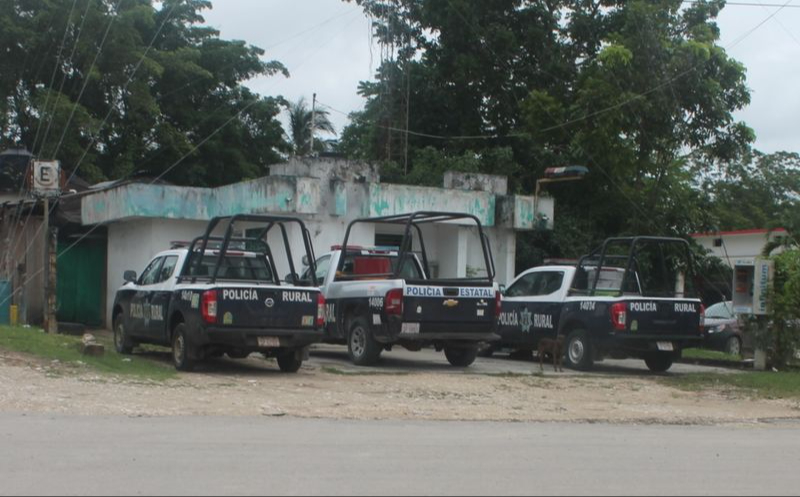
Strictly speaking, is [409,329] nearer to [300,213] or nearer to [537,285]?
[537,285]

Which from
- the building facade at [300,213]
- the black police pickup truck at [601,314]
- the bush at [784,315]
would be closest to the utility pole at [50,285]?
the building facade at [300,213]

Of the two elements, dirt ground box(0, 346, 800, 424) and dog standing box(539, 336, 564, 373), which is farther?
dog standing box(539, 336, 564, 373)

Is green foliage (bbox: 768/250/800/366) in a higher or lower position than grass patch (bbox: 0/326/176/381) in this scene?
higher

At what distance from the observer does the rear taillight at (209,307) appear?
1471 centimetres

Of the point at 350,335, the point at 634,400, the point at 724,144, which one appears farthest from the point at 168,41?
the point at 634,400

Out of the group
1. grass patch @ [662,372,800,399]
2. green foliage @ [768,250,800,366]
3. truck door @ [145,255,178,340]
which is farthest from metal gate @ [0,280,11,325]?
green foliage @ [768,250,800,366]

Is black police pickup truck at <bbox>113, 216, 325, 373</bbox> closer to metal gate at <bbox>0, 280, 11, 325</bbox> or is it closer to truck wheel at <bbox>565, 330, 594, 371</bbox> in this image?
truck wheel at <bbox>565, 330, 594, 371</bbox>

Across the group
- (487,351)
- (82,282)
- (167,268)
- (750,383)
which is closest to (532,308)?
(487,351)

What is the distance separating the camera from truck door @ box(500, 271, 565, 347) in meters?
18.7

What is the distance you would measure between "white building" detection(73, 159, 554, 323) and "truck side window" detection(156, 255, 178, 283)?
5352mm

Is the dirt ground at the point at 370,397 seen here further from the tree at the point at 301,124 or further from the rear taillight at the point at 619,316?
the tree at the point at 301,124

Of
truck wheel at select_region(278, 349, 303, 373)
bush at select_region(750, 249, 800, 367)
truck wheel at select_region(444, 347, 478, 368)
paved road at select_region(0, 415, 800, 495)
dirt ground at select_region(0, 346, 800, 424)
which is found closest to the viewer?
paved road at select_region(0, 415, 800, 495)

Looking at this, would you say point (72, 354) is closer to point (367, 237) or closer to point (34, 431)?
point (34, 431)

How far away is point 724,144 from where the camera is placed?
29.7 metres
